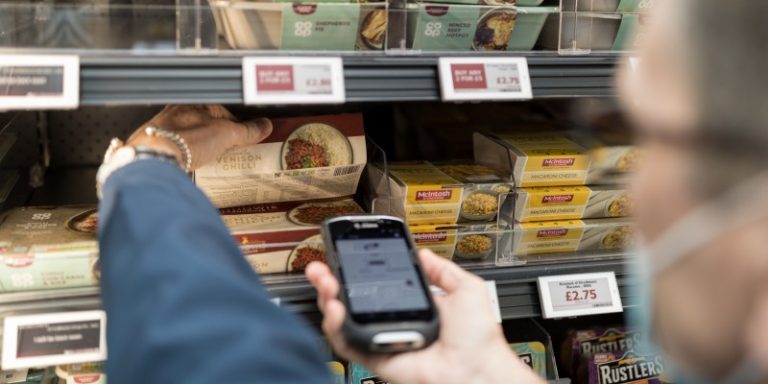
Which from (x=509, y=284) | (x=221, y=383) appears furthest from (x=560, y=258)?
(x=221, y=383)

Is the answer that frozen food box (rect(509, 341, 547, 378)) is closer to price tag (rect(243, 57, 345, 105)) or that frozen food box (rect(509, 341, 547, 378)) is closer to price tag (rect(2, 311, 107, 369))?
price tag (rect(243, 57, 345, 105))

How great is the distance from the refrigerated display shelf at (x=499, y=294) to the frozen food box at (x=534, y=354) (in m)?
0.16

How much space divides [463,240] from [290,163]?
35cm

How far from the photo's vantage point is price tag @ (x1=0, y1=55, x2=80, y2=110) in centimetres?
110

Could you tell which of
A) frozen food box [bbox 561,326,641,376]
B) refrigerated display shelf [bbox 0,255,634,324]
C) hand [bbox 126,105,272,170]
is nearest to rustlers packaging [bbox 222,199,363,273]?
refrigerated display shelf [bbox 0,255,634,324]

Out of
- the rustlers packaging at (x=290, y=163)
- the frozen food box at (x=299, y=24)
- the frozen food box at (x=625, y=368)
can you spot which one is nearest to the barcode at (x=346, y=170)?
the rustlers packaging at (x=290, y=163)

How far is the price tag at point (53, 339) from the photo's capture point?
1242 mm

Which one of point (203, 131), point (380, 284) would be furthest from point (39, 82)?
point (380, 284)

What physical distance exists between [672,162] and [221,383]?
515 millimetres

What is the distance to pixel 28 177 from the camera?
1.70 m

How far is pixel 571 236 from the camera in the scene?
1559 mm

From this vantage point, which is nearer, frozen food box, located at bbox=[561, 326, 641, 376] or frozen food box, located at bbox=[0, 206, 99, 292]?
frozen food box, located at bbox=[0, 206, 99, 292]

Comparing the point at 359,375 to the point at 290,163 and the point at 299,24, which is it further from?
the point at 299,24

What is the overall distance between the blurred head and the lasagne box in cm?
62
